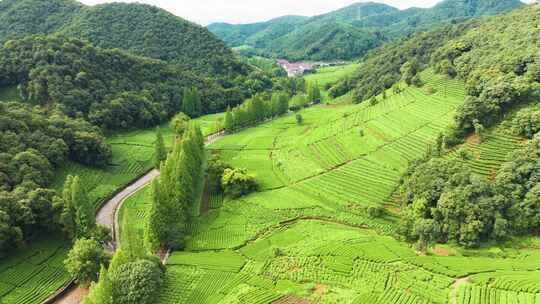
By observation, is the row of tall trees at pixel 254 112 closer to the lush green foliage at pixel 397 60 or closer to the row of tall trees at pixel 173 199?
the lush green foliage at pixel 397 60

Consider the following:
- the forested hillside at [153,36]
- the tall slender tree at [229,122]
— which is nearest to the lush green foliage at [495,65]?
the tall slender tree at [229,122]

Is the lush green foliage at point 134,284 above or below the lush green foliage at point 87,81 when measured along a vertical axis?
below

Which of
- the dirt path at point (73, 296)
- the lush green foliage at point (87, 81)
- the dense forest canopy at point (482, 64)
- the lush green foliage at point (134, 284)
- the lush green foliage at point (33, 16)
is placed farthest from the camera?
the lush green foliage at point (33, 16)

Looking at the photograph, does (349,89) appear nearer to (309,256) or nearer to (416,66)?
(416,66)

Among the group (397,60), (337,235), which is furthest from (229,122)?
(397,60)

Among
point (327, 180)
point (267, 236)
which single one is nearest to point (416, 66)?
point (327, 180)
